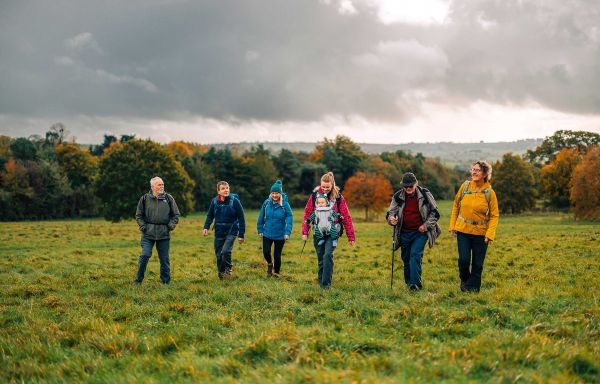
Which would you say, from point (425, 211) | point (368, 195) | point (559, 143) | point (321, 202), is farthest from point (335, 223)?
point (559, 143)

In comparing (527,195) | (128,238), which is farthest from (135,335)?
(527,195)

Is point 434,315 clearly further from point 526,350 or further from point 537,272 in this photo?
point 537,272

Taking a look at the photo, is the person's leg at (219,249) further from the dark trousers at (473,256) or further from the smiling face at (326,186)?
the dark trousers at (473,256)

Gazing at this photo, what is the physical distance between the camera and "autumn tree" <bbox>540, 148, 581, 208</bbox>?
223 feet

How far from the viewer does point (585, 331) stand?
259 inches

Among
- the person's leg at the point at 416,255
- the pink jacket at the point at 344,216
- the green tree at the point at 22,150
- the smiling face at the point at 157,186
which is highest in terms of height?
the green tree at the point at 22,150

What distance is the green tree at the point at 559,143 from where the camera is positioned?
8314 centimetres

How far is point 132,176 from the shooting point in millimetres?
43344

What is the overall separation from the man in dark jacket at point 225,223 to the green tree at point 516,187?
62711 mm

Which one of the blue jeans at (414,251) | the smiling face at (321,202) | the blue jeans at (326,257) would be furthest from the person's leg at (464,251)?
the smiling face at (321,202)

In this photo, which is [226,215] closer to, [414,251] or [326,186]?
[326,186]

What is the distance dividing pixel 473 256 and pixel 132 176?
127 ft

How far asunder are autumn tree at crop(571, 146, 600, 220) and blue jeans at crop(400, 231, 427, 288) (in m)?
47.7

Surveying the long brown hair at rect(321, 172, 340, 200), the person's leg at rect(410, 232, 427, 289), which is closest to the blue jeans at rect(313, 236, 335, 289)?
the long brown hair at rect(321, 172, 340, 200)
